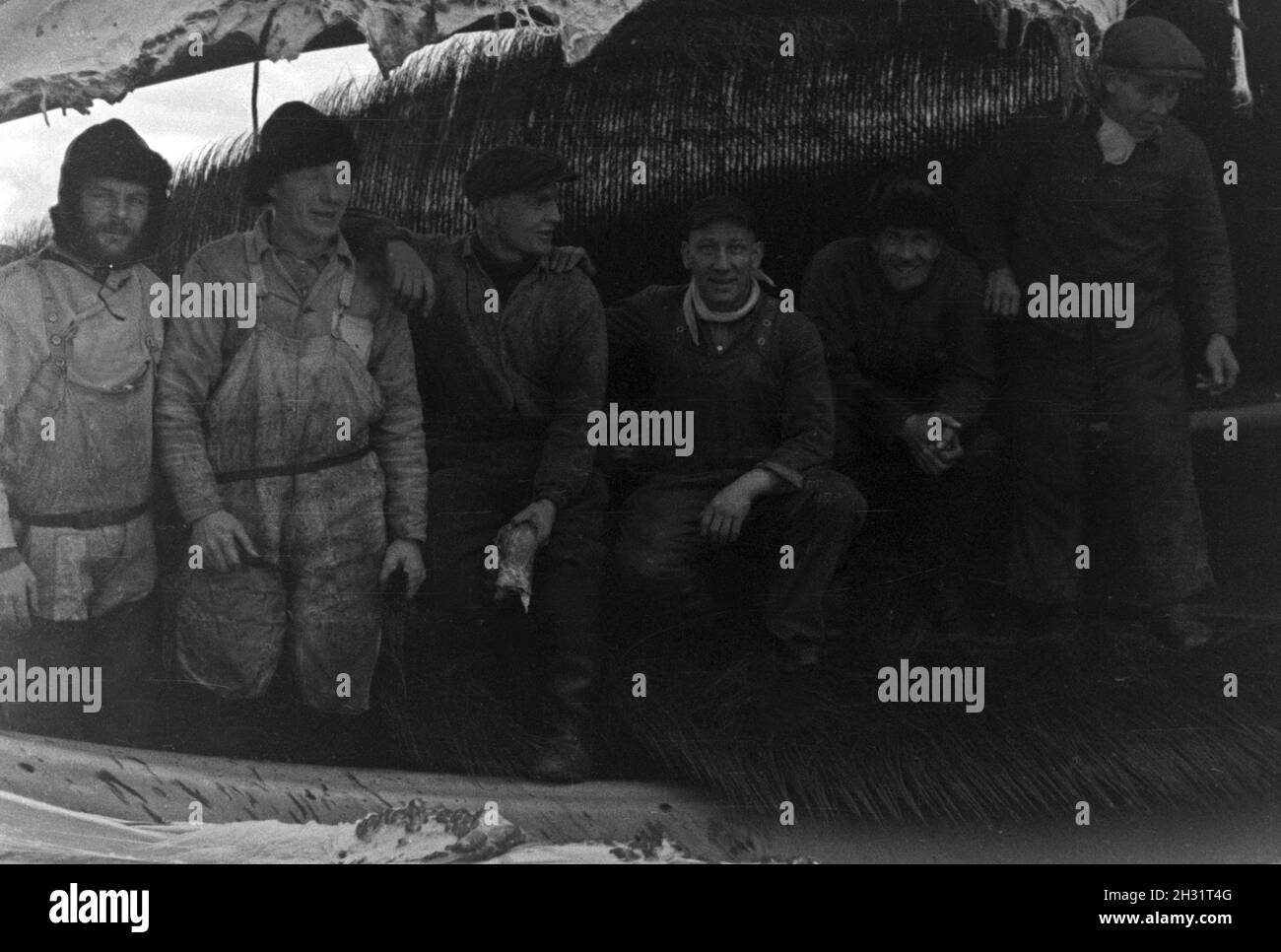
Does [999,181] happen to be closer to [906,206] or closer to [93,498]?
[906,206]

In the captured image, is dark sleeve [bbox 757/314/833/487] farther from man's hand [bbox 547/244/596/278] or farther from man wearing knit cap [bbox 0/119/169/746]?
man wearing knit cap [bbox 0/119/169/746]

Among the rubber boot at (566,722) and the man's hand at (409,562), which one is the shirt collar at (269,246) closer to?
the man's hand at (409,562)

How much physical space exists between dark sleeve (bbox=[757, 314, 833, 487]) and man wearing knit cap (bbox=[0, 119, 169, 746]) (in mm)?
1974

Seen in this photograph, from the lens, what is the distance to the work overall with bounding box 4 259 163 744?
495 centimetres

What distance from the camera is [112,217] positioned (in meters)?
5.00

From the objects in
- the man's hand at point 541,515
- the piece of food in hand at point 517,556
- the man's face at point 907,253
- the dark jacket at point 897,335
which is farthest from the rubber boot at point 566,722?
the man's face at point 907,253

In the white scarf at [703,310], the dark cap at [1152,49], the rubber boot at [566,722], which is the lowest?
the rubber boot at [566,722]

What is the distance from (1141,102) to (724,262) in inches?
55.2

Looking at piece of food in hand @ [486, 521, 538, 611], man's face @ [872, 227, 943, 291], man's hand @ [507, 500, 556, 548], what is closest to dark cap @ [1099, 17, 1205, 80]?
man's face @ [872, 227, 943, 291]

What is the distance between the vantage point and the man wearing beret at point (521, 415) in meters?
4.89

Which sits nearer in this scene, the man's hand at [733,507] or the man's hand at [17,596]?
the man's hand at [733,507]

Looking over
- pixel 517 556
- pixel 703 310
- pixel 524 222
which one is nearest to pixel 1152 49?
pixel 703 310

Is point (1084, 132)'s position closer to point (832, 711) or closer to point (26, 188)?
point (832, 711)
